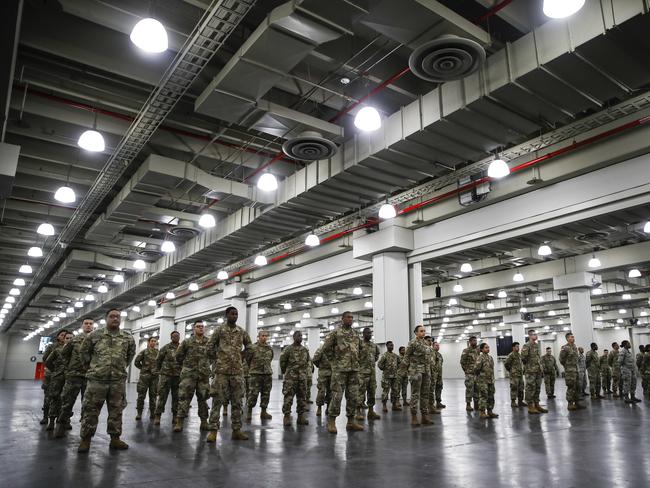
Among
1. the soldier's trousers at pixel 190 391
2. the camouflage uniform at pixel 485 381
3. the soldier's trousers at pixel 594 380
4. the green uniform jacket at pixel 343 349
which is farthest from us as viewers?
the soldier's trousers at pixel 594 380

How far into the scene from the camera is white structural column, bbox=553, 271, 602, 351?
17166mm

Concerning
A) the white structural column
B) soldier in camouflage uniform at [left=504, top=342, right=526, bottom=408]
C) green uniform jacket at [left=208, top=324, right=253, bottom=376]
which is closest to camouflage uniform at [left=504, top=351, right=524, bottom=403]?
soldier in camouflage uniform at [left=504, top=342, right=526, bottom=408]

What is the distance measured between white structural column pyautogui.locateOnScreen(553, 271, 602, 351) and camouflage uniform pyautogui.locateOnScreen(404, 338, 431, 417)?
10.5 meters

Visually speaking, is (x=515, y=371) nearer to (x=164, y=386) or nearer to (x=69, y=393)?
(x=164, y=386)

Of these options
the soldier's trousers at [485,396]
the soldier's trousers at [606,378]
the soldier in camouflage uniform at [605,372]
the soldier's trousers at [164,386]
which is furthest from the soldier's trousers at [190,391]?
the soldier's trousers at [606,378]

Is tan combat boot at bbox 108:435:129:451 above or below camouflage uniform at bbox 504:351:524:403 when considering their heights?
below

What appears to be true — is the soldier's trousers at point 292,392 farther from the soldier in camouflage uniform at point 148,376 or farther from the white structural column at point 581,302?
the white structural column at point 581,302

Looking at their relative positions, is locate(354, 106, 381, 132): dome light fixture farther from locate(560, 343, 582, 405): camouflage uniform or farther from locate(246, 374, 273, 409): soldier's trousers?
locate(560, 343, 582, 405): camouflage uniform

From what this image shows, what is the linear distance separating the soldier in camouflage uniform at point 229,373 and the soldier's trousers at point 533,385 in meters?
6.85

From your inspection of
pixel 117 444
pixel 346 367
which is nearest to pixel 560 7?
pixel 346 367

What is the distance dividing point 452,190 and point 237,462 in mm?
8637

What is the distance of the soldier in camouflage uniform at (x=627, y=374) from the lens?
13516 millimetres

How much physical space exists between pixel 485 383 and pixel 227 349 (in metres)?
5.98

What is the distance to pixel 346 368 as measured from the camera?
8.05 metres
